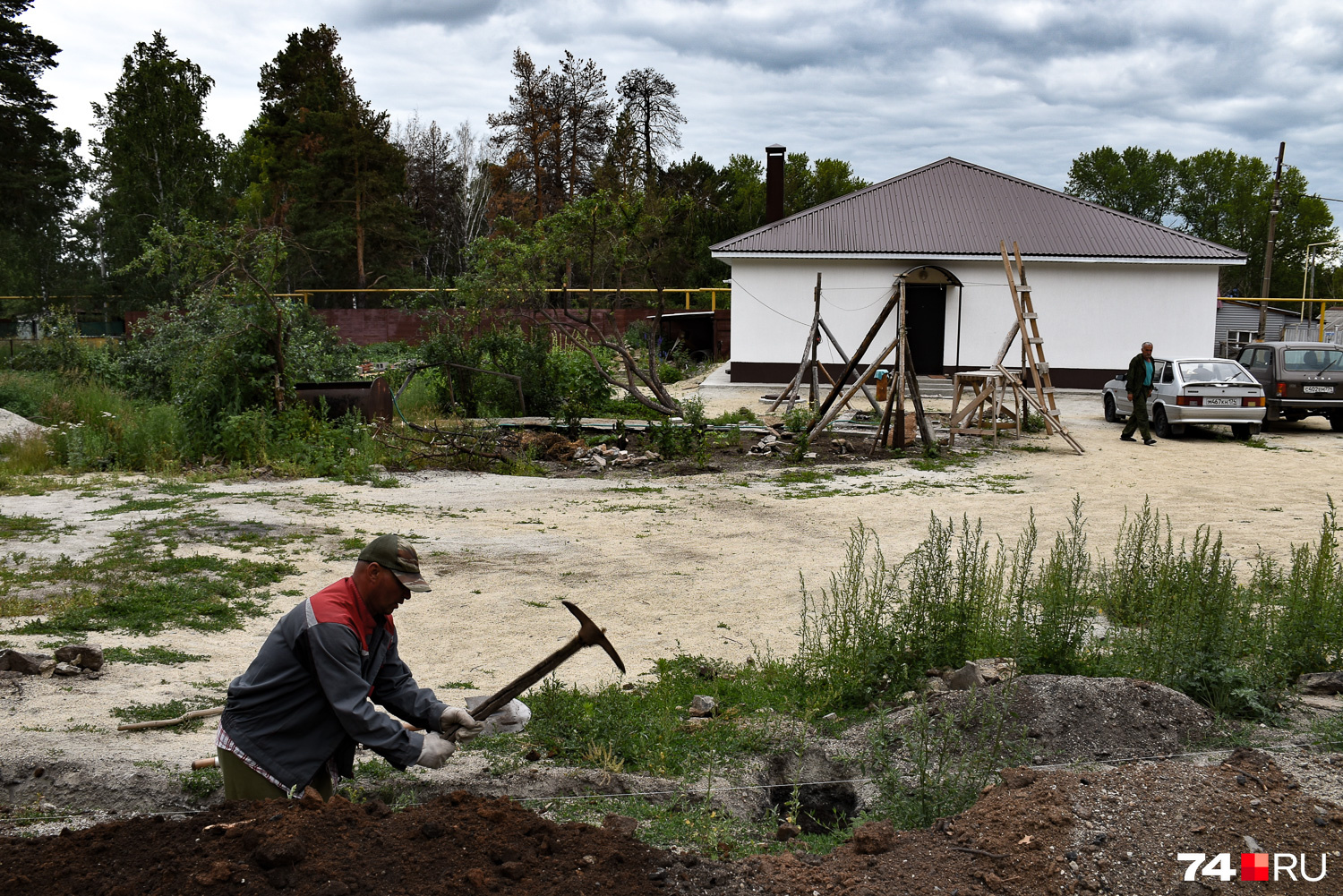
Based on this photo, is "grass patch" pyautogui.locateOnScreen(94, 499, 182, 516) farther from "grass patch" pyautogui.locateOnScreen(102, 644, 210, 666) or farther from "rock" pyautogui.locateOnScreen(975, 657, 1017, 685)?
"rock" pyautogui.locateOnScreen(975, 657, 1017, 685)

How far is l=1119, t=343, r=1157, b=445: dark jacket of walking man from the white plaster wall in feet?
Answer: 29.3

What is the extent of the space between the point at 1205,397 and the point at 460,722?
17.1 m

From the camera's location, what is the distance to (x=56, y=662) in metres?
5.84

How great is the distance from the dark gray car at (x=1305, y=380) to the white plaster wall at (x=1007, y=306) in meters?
7.15

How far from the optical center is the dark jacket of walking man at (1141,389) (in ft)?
55.5

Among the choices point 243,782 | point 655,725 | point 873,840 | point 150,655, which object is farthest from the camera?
point 150,655

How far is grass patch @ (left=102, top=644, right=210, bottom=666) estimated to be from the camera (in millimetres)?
6176

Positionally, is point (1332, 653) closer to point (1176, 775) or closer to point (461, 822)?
point (1176, 775)

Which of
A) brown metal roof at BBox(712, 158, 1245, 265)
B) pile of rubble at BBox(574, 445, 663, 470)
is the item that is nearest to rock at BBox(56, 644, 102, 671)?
pile of rubble at BBox(574, 445, 663, 470)

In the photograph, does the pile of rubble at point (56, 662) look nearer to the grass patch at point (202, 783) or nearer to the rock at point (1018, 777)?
the grass patch at point (202, 783)

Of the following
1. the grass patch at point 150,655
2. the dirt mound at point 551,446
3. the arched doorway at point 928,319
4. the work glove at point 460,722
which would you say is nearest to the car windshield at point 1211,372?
the arched doorway at point 928,319

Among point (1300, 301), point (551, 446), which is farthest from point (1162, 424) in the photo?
point (1300, 301)

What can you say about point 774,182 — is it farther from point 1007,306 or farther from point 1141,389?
point 1141,389

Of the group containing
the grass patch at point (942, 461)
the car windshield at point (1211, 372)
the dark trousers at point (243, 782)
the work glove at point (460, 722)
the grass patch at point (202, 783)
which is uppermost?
the car windshield at point (1211, 372)
